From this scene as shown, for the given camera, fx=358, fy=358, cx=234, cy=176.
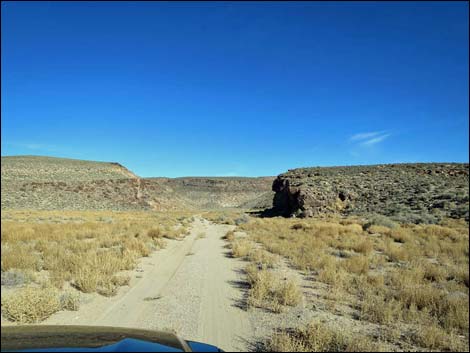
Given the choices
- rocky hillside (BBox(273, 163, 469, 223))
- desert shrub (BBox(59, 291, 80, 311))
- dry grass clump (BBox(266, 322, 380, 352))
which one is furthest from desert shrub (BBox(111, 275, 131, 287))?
rocky hillside (BBox(273, 163, 469, 223))

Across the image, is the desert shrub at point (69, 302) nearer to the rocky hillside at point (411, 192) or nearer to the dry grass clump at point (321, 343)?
the dry grass clump at point (321, 343)

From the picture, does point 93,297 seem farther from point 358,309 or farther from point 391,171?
point 391,171

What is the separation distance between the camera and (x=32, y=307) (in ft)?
19.3

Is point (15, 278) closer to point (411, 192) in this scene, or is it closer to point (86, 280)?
point (86, 280)

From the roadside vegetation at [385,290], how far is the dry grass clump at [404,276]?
0.7 inches

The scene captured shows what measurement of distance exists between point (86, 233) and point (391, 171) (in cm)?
1152

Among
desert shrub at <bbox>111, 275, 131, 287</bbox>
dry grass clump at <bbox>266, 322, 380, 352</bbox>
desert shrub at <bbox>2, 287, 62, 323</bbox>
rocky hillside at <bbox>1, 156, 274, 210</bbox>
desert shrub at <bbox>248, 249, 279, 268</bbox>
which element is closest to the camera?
dry grass clump at <bbox>266, 322, 380, 352</bbox>

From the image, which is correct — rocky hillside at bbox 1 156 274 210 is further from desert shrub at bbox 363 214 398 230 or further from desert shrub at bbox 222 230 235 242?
desert shrub at bbox 363 214 398 230

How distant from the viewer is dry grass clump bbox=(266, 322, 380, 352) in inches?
187

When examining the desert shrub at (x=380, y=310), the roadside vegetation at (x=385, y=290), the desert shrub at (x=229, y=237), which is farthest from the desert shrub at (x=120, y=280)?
the desert shrub at (x=229, y=237)

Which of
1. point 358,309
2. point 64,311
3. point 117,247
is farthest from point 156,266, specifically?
point 358,309

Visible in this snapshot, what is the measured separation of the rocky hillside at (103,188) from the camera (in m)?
8.08

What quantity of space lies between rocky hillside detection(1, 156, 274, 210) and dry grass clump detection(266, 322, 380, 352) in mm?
4905

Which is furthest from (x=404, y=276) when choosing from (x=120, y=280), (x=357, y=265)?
(x=120, y=280)
